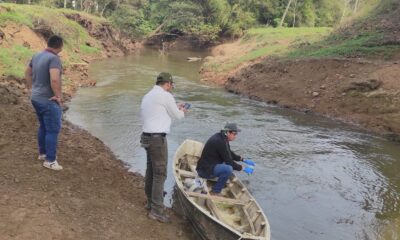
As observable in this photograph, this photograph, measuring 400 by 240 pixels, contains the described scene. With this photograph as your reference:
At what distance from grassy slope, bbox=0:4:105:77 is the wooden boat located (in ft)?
37.0

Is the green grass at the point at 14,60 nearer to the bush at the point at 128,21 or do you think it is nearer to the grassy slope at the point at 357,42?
the grassy slope at the point at 357,42

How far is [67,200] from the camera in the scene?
698cm

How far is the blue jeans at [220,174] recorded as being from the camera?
27.6ft

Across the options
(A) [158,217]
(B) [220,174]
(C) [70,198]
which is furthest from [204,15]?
(C) [70,198]

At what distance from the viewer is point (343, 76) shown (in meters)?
20.1

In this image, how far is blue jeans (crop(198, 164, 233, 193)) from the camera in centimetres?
841

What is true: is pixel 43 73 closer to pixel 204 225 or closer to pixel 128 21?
pixel 204 225

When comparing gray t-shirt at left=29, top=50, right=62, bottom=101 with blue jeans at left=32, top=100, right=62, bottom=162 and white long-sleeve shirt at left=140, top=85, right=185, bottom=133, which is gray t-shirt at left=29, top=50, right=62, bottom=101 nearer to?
blue jeans at left=32, top=100, right=62, bottom=162

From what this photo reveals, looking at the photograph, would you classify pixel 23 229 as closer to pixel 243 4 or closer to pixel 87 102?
pixel 87 102

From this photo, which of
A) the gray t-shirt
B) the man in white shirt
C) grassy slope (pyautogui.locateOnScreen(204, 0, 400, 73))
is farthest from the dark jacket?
grassy slope (pyautogui.locateOnScreen(204, 0, 400, 73))

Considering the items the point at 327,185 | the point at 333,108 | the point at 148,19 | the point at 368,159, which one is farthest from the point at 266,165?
the point at 148,19

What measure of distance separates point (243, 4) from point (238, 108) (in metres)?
35.9

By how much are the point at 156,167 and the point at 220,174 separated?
5.85ft

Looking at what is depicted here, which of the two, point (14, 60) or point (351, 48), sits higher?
point (351, 48)
